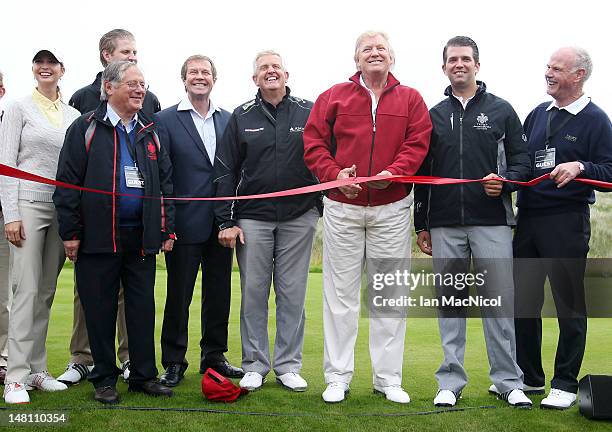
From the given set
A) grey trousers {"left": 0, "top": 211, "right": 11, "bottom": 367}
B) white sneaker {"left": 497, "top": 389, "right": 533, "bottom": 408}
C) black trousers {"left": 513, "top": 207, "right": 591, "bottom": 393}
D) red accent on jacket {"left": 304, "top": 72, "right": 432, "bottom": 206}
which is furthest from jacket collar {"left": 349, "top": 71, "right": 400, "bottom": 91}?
grey trousers {"left": 0, "top": 211, "right": 11, "bottom": 367}

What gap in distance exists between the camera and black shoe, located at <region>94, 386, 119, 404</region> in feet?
11.9

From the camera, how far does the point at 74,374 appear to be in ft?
13.6

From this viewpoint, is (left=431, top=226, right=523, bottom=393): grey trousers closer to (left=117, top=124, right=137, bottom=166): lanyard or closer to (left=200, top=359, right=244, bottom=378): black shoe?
(left=200, top=359, right=244, bottom=378): black shoe

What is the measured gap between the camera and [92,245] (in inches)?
141

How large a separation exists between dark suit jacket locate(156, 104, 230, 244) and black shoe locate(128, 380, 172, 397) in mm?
812

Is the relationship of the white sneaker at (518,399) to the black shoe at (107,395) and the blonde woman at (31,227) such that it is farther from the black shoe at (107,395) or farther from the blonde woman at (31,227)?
the blonde woman at (31,227)

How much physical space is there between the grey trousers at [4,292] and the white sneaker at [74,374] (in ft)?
1.46

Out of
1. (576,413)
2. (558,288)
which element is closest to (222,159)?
(558,288)

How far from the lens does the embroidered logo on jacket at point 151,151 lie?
3745 millimetres

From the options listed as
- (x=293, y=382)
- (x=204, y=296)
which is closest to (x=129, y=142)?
(x=204, y=296)

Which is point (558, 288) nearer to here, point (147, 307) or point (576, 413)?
point (576, 413)

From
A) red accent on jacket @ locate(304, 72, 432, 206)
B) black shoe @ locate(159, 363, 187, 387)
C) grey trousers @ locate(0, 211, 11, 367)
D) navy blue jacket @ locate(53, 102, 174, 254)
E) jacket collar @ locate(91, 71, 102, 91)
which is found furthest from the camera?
jacket collar @ locate(91, 71, 102, 91)

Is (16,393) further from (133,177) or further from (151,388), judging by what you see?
(133,177)

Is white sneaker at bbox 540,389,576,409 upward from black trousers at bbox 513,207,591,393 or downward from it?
downward
